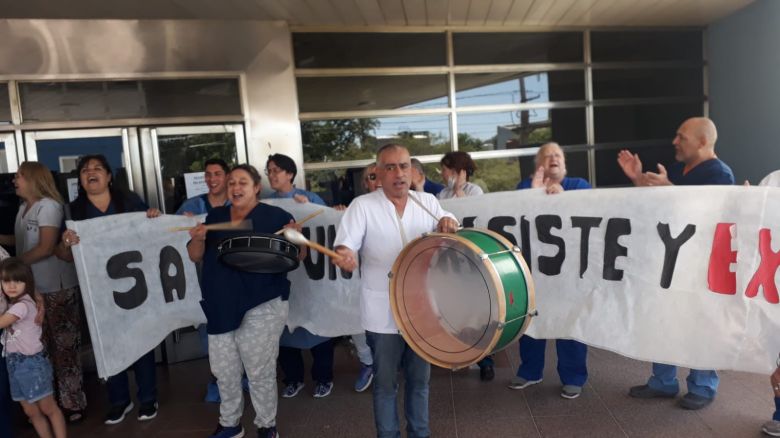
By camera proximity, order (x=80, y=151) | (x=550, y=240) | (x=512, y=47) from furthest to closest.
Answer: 1. (x=512, y=47)
2. (x=80, y=151)
3. (x=550, y=240)

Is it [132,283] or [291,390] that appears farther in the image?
[291,390]

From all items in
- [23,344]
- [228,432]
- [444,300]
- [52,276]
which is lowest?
[228,432]

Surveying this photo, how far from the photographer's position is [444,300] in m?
2.67

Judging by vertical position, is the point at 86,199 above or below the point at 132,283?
above

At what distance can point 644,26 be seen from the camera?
6.79m

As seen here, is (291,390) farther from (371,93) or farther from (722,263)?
(371,93)

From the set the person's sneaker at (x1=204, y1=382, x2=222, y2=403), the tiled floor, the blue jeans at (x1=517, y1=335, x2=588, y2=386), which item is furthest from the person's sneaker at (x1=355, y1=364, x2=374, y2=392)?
the blue jeans at (x1=517, y1=335, x2=588, y2=386)

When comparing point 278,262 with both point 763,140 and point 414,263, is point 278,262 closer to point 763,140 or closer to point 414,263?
point 414,263

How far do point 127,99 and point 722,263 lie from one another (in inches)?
208

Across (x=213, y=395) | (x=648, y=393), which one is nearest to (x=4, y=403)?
(x=213, y=395)

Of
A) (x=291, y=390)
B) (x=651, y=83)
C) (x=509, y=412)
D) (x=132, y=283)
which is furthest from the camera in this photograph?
(x=651, y=83)

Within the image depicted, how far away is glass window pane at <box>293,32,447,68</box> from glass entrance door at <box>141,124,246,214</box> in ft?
4.08

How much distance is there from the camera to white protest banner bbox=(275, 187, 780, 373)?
8.87ft

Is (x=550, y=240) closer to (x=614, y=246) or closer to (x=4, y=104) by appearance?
(x=614, y=246)
